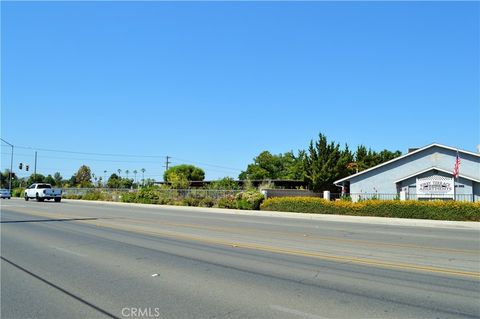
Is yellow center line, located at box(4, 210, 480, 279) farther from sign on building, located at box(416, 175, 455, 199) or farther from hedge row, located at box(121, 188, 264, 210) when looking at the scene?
sign on building, located at box(416, 175, 455, 199)

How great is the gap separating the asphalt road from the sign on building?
2053cm

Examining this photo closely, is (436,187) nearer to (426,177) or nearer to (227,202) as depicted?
(426,177)

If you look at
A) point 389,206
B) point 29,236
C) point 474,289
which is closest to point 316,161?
point 389,206

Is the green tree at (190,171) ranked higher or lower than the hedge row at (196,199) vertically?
higher

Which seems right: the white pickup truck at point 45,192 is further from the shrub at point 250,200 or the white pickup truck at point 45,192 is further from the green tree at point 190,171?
the green tree at point 190,171

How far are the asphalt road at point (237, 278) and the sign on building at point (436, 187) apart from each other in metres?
20.5

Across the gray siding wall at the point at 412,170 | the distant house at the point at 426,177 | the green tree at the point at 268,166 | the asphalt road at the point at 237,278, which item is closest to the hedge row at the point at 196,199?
the distant house at the point at 426,177

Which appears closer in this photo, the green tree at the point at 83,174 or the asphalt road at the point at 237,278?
the asphalt road at the point at 237,278

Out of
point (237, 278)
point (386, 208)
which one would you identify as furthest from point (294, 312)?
point (386, 208)

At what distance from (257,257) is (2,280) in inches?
Result: 208

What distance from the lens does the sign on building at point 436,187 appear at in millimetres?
32375

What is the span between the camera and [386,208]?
92.3 ft

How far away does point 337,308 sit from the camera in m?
6.07

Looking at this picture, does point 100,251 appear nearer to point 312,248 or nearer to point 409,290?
point 312,248
